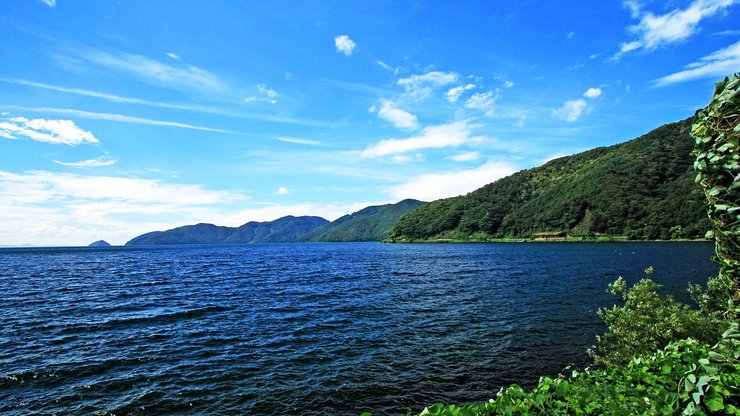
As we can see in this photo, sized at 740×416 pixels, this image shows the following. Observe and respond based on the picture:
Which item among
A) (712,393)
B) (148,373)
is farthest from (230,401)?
(712,393)

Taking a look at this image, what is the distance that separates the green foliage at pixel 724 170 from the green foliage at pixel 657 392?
1.05 metres

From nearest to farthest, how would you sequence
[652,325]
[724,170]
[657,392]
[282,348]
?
1. [724,170]
2. [657,392]
3. [652,325]
4. [282,348]

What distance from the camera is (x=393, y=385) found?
64.3 feet

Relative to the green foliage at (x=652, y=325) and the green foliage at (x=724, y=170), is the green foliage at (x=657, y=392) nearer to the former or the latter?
the green foliage at (x=724, y=170)

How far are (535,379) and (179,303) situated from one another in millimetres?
38818

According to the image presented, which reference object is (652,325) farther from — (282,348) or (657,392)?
(282,348)

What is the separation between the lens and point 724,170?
5.61m

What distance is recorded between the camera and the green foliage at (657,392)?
4945mm

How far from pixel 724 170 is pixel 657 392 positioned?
3.65 m

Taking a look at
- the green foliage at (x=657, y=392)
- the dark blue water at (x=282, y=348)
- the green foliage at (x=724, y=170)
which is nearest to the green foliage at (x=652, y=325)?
the dark blue water at (x=282, y=348)

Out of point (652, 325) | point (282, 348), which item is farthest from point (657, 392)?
point (282, 348)

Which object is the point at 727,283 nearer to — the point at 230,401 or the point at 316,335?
the point at 230,401

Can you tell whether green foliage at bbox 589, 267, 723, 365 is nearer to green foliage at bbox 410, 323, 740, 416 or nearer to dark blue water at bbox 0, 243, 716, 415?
dark blue water at bbox 0, 243, 716, 415

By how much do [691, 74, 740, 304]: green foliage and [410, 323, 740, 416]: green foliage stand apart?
1.05 metres
